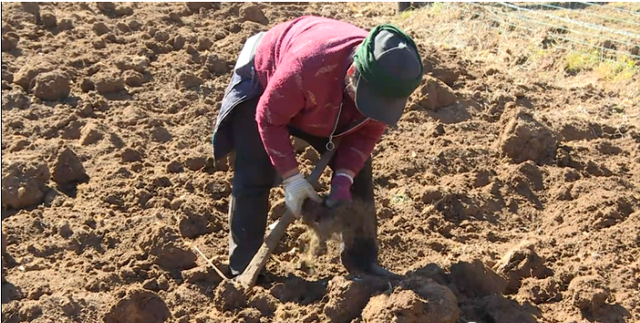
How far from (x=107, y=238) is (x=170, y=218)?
14.7 inches

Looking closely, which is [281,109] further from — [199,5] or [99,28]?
[199,5]

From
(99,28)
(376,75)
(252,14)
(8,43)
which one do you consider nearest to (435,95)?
(252,14)

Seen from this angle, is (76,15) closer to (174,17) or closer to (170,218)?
(174,17)

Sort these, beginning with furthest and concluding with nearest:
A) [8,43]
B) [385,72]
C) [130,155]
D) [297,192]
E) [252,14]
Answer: [252,14] < [8,43] < [130,155] < [297,192] < [385,72]

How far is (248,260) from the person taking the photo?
413 centimetres

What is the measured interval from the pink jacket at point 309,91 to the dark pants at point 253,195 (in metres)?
0.20

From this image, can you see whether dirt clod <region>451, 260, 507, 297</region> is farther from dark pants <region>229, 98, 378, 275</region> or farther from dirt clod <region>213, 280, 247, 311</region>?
dirt clod <region>213, 280, 247, 311</region>

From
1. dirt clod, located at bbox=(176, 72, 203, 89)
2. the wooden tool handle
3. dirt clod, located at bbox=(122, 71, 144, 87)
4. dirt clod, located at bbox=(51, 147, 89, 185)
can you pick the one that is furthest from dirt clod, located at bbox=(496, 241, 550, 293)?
dirt clod, located at bbox=(122, 71, 144, 87)

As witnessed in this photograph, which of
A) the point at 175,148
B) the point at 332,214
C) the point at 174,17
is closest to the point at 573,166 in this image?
the point at 332,214

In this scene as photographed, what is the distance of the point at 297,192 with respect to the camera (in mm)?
3629

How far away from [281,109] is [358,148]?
0.50m

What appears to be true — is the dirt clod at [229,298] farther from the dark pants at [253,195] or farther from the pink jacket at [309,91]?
the pink jacket at [309,91]

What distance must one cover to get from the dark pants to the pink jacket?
20 cm

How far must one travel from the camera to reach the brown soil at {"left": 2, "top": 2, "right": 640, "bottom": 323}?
12.4 ft
